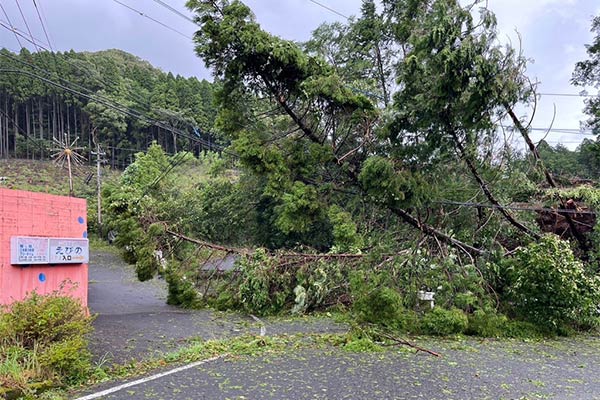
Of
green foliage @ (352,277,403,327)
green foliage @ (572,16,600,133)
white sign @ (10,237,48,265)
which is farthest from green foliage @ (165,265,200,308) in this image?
green foliage @ (572,16,600,133)

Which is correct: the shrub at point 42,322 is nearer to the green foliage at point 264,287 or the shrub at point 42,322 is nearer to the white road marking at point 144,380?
the white road marking at point 144,380

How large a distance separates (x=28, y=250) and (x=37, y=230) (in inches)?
14.1

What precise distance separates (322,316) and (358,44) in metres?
9.31

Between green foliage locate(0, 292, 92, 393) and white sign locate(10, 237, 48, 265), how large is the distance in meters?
1.47

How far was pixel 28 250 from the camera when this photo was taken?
5.69m

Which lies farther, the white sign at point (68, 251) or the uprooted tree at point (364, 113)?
the uprooted tree at point (364, 113)

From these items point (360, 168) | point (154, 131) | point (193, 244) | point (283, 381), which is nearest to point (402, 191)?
point (360, 168)

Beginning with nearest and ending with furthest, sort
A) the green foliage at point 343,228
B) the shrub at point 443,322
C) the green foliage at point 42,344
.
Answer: the green foliage at point 42,344 < the shrub at point 443,322 < the green foliage at point 343,228

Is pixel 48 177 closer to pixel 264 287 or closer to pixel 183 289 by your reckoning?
pixel 183 289

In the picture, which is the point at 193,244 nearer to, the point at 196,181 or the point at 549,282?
the point at 549,282

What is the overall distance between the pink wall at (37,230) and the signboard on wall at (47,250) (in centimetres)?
8

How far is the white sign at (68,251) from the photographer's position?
6.05m

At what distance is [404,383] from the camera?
4434mm

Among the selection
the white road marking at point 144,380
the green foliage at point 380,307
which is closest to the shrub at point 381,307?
the green foliage at point 380,307
